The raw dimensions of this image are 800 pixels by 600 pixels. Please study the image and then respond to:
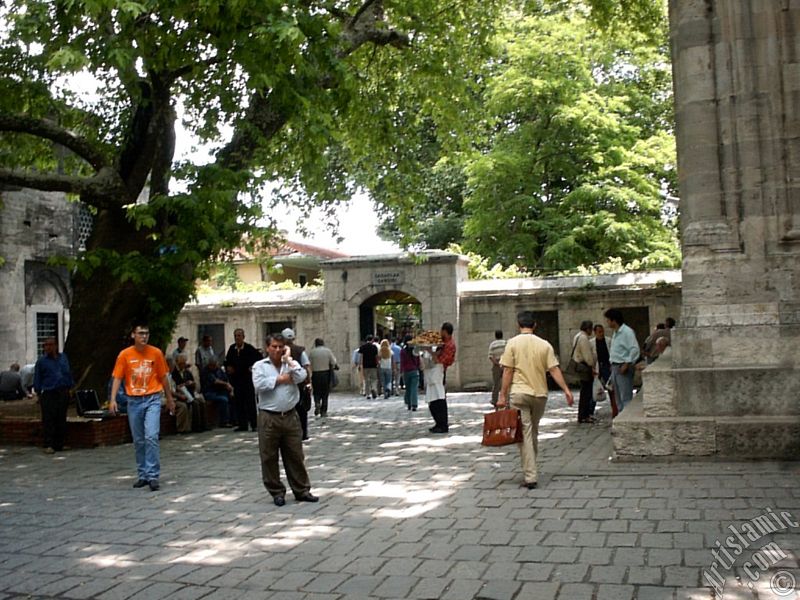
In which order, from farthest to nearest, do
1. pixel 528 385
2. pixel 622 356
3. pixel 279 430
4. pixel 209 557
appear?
1. pixel 622 356
2. pixel 528 385
3. pixel 279 430
4. pixel 209 557

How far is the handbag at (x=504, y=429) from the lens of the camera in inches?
324

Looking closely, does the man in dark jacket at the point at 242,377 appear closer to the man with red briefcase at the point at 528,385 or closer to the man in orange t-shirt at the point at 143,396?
the man in orange t-shirt at the point at 143,396

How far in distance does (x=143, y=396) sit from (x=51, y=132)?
6119mm

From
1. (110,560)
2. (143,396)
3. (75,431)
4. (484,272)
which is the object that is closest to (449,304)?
(484,272)

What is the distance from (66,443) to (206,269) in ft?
12.7

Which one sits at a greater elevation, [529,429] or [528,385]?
[528,385]

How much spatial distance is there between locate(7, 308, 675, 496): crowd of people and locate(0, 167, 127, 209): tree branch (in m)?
2.34

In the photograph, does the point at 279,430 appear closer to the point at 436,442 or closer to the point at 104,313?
the point at 436,442

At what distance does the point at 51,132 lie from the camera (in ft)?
44.0

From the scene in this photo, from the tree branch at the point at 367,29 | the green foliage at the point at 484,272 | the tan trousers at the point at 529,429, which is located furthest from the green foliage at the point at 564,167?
the tan trousers at the point at 529,429

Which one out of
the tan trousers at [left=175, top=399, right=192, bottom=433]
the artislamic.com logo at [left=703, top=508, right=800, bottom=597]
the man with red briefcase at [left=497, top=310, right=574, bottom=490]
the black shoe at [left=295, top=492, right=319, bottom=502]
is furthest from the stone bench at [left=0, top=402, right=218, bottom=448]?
the artislamic.com logo at [left=703, top=508, right=800, bottom=597]

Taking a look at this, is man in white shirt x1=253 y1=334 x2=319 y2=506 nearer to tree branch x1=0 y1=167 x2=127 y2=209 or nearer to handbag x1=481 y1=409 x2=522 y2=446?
handbag x1=481 y1=409 x2=522 y2=446

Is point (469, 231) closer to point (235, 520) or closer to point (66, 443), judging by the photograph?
point (66, 443)

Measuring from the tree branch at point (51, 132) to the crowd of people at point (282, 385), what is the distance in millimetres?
3072
